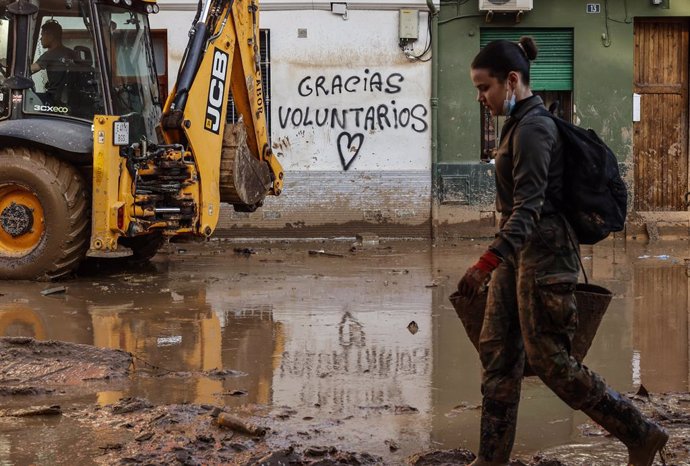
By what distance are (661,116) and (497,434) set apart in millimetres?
13189

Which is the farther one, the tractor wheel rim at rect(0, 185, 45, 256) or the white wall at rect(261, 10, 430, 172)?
the white wall at rect(261, 10, 430, 172)

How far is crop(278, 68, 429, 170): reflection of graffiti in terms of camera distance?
1634 centimetres

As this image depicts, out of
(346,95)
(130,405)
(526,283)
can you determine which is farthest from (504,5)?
(526,283)

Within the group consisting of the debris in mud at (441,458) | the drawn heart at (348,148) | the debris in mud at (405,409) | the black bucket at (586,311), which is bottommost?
the debris in mud at (441,458)

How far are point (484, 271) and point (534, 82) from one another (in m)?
12.9

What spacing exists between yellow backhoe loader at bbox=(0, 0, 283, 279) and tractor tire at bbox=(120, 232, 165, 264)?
3.58 ft

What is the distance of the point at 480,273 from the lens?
434 centimetres

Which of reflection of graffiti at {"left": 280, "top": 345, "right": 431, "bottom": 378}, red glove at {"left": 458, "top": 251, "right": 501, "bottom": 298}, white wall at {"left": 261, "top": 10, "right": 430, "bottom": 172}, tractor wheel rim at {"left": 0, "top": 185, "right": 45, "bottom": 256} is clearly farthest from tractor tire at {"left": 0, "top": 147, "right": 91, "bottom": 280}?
red glove at {"left": 458, "top": 251, "right": 501, "bottom": 298}

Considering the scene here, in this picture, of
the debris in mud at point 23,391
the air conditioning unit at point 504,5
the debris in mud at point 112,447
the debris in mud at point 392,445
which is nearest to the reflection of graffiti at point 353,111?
the air conditioning unit at point 504,5

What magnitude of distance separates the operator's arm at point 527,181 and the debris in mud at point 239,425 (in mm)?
1575

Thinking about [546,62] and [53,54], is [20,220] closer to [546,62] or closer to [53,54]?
[53,54]

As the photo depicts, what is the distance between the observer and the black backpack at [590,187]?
14.5ft

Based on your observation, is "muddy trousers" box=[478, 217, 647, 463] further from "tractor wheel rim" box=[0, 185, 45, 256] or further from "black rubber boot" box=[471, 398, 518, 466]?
"tractor wheel rim" box=[0, 185, 45, 256]

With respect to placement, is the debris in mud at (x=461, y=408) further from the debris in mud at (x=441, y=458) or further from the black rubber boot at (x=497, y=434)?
the black rubber boot at (x=497, y=434)
